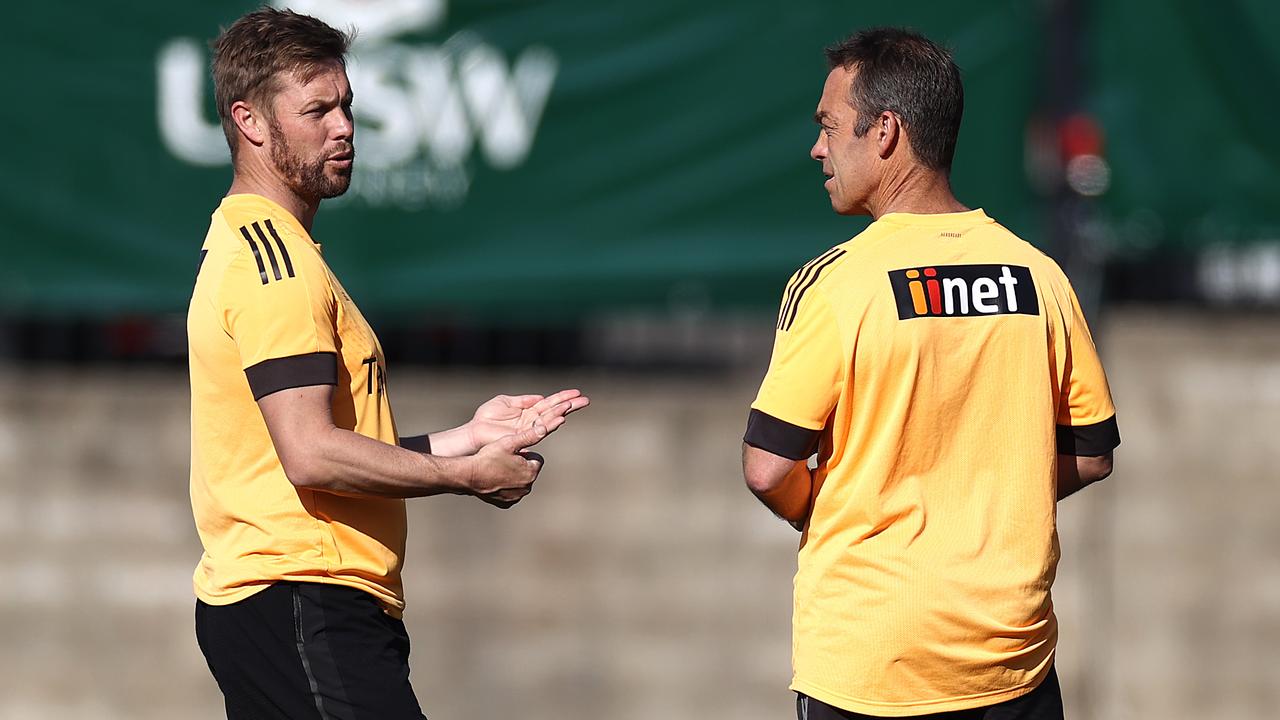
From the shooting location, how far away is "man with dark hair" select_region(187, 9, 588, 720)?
9.91 ft

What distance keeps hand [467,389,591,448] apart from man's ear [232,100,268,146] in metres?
0.79

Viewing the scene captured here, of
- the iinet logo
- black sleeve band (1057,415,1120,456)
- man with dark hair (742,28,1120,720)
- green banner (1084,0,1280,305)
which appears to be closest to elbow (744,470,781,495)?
man with dark hair (742,28,1120,720)

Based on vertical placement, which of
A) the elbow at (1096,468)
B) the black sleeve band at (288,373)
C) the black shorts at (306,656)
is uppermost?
the black sleeve band at (288,373)

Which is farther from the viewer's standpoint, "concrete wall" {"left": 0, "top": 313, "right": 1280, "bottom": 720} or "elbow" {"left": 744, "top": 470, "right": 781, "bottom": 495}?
"concrete wall" {"left": 0, "top": 313, "right": 1280, "bottom": 720}

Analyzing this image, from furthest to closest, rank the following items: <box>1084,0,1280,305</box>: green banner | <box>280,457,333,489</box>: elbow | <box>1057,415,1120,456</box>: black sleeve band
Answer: <box>1084,0,1280,305</box>: green banner
<box>1057,415,1120,456</box>: black sleeve band
<box>280,457,333,489</box>: elbow

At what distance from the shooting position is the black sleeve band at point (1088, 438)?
10.8 feet

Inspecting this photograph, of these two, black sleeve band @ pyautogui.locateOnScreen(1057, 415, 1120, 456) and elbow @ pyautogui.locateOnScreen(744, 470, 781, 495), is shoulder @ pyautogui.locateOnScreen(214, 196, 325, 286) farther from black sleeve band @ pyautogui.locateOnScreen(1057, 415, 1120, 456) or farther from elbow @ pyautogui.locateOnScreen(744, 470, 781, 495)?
black sleeve band @ pyautogui.locateOnScreen(1057, 415, 1120, 456)

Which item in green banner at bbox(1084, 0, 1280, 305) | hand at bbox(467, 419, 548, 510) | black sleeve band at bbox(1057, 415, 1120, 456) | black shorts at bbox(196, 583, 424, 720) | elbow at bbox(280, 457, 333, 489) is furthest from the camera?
green banner at bbox(1084, 0, 1280, 305)

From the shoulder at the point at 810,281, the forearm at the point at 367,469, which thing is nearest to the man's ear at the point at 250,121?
the forearm at the point at 367,469

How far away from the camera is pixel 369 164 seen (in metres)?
5.88

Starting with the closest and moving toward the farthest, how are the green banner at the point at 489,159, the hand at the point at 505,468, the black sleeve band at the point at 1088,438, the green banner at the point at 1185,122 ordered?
1. the hand at the point at 505,468
2. the black sleeve band at the point at 1088,438
3. the green banner at the point at 1185,122
4. the green banner at the point at 489,159

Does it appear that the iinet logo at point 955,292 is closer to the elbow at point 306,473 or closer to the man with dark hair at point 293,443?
the man with dark hair at point 293,443

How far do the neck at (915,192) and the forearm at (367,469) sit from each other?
107cm

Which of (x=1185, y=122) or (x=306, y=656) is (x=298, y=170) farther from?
(x=1185, y=122)
